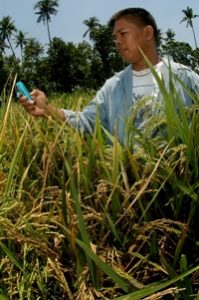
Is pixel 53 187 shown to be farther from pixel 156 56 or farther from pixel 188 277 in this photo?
pixel 156 56

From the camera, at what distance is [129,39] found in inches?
85.7

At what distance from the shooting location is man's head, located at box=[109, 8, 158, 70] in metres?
2.16

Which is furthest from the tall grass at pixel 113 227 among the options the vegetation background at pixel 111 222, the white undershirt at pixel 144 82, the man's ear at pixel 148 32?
the man's ear at pixel 148 32

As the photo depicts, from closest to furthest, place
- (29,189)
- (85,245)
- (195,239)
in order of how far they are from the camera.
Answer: (85,245) < (195,239) < (29,189)

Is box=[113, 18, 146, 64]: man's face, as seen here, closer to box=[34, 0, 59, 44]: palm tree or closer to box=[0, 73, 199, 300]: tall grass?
box=[0, 73, 199, 300]: tall grass

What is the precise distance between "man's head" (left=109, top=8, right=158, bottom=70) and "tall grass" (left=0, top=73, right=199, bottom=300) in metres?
0.91

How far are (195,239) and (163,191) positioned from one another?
0.37ft

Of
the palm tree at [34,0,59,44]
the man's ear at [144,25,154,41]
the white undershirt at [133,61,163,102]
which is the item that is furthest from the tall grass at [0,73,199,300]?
the palm tree at [34,0,59,44]

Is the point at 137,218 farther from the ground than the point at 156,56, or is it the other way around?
the point at 156,56

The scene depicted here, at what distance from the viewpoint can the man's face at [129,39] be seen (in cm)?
216

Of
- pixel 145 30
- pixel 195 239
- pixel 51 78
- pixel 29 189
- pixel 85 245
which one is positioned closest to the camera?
pixel 85 245

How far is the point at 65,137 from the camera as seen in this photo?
1.36 metres

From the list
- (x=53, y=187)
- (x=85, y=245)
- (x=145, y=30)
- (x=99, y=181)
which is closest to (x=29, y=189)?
(x=53, y=187)

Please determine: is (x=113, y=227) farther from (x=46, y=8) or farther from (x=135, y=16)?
A: (x=46, y=8)
